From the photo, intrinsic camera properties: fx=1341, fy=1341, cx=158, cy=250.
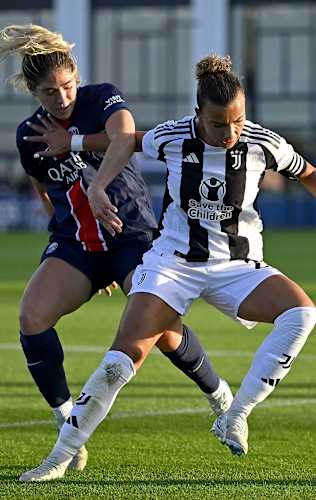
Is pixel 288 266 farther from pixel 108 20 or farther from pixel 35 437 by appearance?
pixel 108 20

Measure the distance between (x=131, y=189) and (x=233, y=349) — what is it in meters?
4.60

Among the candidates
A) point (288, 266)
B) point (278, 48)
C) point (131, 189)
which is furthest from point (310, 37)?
point (131, 189)

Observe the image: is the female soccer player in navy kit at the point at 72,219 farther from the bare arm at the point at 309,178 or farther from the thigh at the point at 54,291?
the bare arm at the point at 309,178

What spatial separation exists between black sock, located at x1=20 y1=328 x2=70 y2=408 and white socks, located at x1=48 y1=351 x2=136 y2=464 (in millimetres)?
638

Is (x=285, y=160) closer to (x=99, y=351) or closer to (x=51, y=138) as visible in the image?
(x=51, y=138)

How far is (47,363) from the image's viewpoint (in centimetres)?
669

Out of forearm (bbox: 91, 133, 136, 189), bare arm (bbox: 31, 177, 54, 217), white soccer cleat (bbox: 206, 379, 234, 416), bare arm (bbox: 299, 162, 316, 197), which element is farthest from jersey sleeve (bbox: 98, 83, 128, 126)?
white soccer cleat (bbox: 206, 379, 234, 416)

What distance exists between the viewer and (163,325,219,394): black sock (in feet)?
22.9

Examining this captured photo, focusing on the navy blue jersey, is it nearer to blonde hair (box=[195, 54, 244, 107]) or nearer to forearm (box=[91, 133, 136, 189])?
forearm (box=[91, 133, 136, 189])

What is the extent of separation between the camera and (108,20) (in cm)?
5103

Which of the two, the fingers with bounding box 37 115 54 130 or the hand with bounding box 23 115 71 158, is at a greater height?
the fingers with bounding box 37 115 54 130

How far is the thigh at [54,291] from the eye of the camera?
663cm

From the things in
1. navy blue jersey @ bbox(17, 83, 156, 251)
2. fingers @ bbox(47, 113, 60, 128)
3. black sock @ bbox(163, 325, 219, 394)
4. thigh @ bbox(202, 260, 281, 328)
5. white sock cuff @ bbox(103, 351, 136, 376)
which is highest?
fingers @ bbox(47, 113, 60, 128)

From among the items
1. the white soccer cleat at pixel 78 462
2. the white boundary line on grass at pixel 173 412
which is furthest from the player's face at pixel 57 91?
the white boundary line on grass at pixel 173 412
